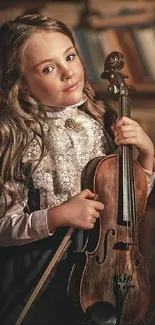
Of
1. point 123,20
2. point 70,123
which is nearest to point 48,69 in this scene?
point 70,123

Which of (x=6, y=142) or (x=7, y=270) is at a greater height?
(x=6, y=142)

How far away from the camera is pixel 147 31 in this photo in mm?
1136

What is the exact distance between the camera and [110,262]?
3.20ft

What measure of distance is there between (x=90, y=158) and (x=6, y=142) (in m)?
0.16

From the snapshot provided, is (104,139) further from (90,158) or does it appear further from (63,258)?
(63,258)

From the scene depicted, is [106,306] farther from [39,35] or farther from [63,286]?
[39,35]

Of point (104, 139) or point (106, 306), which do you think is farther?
point (104, 139)

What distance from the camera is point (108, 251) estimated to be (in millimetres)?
973

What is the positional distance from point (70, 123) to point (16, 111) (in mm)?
108

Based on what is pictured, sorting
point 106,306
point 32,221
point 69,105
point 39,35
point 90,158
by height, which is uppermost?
point 39,35

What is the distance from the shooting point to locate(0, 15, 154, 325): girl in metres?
1.01

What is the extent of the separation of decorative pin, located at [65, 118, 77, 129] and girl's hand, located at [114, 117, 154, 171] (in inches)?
3.2

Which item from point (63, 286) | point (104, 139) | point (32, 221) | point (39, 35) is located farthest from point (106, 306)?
point (39, 35)

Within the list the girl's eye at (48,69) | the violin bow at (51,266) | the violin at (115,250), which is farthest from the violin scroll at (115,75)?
the violin bow at (51,266)
